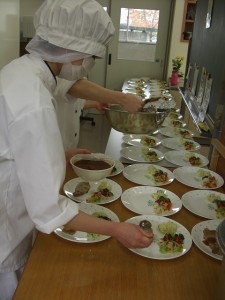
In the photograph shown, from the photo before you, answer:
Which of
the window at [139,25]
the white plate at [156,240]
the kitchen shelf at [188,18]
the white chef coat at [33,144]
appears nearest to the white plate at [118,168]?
the white plate at [156,240]

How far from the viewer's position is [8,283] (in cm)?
113

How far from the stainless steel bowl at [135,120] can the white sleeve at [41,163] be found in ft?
2.11

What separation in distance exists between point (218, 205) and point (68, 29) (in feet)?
2.80

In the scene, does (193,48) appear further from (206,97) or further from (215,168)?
(215,168)

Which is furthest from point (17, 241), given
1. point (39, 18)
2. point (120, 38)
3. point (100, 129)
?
point (120, 38)

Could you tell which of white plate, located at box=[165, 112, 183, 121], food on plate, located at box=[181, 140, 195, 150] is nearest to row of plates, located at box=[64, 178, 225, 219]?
food on plate, located at box=[181, 140, 195, 150]

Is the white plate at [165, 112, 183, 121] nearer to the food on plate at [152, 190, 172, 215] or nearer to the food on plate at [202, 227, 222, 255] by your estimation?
the food on plate at [152, 190, 172, 215]

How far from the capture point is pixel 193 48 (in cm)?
260

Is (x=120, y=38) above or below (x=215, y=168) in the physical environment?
above

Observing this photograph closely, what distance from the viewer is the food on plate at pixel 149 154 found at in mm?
1651

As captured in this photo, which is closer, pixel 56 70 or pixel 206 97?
pixel 56 70

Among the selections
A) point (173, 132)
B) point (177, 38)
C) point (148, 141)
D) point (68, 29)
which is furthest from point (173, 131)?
point (177, 38)

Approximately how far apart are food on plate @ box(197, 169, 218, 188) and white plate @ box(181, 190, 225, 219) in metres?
0.08

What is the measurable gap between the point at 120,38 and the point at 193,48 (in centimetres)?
253
